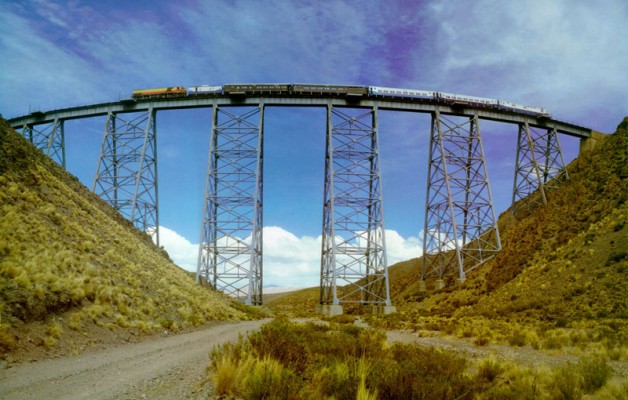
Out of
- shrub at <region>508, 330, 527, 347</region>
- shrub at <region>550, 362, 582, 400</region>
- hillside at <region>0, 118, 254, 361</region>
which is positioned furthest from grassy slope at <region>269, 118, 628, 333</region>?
hillside at <region>0, 118, 254, 361</region>

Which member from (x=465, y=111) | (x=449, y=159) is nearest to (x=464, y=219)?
(x=449, y=159)

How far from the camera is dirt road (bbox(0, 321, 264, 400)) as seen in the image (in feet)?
11.8

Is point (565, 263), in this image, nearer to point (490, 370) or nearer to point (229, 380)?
point (490, 370)

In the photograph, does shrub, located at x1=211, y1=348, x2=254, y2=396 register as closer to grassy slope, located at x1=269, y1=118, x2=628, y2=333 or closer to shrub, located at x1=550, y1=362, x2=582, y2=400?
shrub, located at x1=550, y1=362, x2=582, y2=400

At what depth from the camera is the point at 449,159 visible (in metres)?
24.7

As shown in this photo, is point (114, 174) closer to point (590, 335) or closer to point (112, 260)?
point (112, 260)

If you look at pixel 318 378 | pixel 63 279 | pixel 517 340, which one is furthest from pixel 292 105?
pixel 318 378

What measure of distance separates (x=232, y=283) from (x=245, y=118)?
421 inches

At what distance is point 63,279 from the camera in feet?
23.4

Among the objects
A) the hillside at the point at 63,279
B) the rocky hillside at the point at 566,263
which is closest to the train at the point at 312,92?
the rocky hillside at the point at 566,263

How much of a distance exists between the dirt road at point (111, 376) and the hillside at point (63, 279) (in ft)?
1.99

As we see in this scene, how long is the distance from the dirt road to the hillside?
23.9 inches

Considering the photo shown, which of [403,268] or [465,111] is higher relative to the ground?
[465,111]

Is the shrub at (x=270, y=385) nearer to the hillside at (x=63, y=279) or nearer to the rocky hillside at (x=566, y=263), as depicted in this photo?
the hillside at (x=63, y=279)
